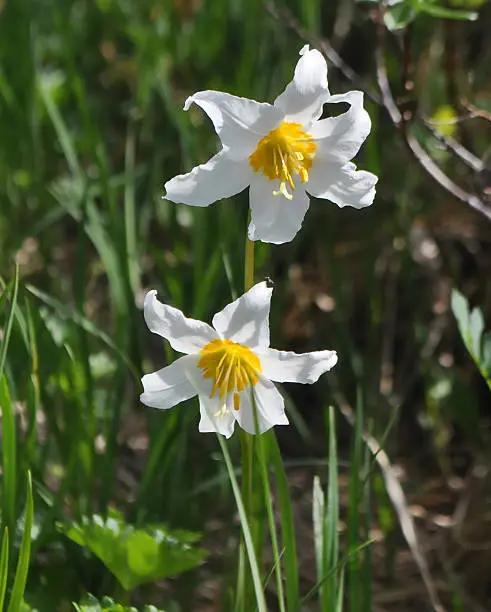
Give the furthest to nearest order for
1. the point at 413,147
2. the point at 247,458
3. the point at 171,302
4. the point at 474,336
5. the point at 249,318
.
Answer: the point at 171,302 < the point at 413,147 < the point at 474,336 < the point at 247,458 < the point at 249,318

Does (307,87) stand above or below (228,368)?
above

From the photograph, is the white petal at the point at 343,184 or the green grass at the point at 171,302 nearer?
the white petal at the point at 343,184

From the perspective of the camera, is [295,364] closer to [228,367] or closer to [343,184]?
[228,367]

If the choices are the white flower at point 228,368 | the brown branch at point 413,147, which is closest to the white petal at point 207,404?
the white flower at point 228,368

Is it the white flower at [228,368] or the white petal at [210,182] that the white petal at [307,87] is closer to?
the white petal at [210,182]

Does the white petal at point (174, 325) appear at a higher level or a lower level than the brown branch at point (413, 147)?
lower

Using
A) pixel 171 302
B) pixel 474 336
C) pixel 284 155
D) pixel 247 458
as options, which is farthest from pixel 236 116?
pixel 171 302
